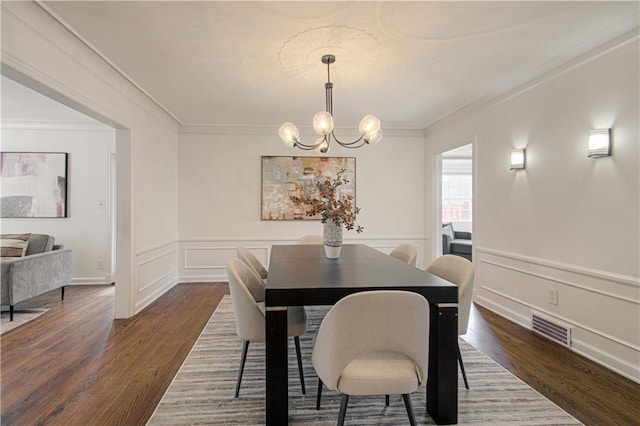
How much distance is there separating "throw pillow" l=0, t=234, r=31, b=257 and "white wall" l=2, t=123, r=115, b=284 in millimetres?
784

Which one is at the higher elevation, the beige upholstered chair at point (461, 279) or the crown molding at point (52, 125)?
the crown molding at point (52, 125)

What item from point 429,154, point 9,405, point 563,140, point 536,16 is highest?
point 536,16

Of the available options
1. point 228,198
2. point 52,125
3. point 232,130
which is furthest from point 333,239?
point 52,125

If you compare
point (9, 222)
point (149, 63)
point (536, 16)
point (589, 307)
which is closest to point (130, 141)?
point (149, 63)

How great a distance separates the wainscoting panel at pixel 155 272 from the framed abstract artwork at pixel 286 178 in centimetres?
149

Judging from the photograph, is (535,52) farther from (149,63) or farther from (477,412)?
(149,63)

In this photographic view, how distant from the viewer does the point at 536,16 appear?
2.06 metres

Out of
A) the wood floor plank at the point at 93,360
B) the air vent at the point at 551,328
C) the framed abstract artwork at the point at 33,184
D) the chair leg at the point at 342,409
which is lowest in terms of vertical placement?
the wood floor plank at the point at 93,360

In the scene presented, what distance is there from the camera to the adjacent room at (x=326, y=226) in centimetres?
177

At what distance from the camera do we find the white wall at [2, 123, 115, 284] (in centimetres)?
464

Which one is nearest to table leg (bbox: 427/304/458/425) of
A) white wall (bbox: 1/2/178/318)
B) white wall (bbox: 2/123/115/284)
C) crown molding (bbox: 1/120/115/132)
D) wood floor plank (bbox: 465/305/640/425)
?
wood floor plank (bbox: 465/305/640/425)

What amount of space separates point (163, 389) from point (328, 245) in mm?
1509

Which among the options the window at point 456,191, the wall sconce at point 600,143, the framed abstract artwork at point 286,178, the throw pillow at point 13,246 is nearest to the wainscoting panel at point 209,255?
the framed abstract artwork at point 286,178

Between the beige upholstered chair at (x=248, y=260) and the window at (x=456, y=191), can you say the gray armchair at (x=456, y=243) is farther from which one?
the beige upholstered chair at (x=248, y=260)
